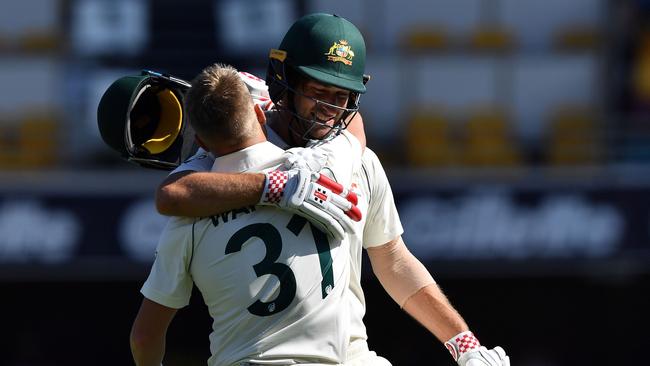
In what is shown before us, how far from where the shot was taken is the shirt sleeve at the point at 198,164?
3.39m

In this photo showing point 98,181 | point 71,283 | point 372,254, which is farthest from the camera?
point 71,283

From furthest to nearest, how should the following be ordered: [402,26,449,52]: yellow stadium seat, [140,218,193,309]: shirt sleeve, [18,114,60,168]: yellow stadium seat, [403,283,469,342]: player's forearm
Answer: [402,26,449,52]: yellow stadium seat, [18,114,60,168]: yellow stadium seat, [403,283,469,342]: player's forearm, [140,218,193,309]: shirt sleeve

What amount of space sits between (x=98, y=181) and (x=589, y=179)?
393 centimetres

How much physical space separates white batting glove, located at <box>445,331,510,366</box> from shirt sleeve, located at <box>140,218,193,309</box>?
86cm

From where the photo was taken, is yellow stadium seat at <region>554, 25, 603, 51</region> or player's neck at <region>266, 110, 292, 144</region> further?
yellow stadium seat at <region>554, 25, 603, 51</region>

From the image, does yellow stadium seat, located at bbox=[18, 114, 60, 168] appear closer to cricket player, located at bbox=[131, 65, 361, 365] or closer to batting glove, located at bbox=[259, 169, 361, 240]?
cricket player, located at bbox=[131, 65, 361, 365]

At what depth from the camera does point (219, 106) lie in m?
3.21

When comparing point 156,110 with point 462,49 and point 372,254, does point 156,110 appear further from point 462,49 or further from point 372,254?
point 462,49

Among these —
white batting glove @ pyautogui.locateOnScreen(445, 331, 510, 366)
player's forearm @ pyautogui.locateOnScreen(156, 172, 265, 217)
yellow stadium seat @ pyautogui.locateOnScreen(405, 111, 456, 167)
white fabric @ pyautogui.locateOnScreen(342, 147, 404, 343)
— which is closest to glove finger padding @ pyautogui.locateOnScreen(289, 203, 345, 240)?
player's forearm @ pyautogui.locateOnScreen(156, 172, 265, 217)

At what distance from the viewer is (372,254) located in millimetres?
3871

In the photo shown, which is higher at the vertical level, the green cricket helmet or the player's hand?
the green cricket helmet

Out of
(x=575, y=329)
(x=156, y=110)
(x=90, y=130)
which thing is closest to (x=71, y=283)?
(x=90, y=130)

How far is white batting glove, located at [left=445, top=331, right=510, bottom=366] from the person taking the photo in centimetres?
362

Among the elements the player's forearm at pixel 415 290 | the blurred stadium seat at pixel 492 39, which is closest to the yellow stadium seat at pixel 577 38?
the blurred stadium seat at pixel 492 39
